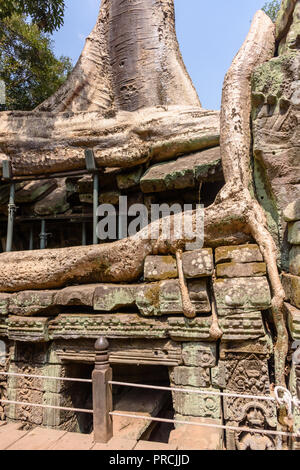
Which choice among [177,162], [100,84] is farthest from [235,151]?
[100,84]

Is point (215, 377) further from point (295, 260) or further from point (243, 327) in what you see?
point (295, 260)

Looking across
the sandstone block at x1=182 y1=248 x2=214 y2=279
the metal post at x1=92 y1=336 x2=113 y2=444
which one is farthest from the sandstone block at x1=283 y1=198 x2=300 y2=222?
the metal post at x1=92 y1=336 x2=113 y2=444

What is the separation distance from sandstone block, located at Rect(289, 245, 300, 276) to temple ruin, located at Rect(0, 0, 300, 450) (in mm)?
28

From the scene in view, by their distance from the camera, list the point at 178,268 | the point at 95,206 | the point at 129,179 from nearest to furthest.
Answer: the point at 178,268
the point at 95,206
the point at 129,179

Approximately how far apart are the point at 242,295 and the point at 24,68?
11448 mm

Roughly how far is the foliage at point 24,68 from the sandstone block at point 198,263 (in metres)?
10.2

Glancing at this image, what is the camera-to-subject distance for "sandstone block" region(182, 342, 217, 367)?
304 cm

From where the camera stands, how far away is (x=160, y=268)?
11.2 ft

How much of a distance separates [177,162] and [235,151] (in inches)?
42.9

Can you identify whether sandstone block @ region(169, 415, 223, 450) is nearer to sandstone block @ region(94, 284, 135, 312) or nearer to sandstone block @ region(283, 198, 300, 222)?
sandstone block @ region(94, 284, 135, 312)

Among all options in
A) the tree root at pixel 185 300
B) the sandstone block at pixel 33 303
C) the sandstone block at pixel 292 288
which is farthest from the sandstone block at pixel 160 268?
the sandstone block at pixel 33 303

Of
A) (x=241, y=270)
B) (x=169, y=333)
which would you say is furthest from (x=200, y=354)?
(x=241, y=270)

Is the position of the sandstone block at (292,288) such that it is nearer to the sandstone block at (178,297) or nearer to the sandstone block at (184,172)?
the sandstone block at (178,297)
